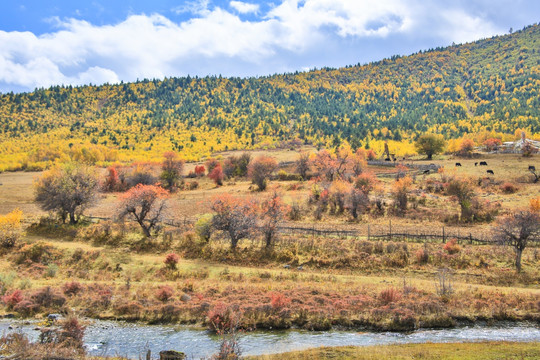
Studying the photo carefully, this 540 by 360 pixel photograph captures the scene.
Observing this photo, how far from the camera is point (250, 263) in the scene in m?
41.1

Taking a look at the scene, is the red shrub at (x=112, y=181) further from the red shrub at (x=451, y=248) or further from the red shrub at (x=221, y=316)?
the red shrub at (x=451, y=248)

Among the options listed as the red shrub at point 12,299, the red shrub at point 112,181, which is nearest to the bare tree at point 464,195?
the red shrub at point 12,299

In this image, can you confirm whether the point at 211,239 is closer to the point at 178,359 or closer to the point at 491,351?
the point at 178,359

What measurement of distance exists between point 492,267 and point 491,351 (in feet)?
56.4

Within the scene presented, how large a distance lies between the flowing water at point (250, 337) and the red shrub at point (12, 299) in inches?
93.9

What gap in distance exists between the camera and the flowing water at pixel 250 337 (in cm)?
2388

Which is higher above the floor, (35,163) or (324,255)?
(35,163)

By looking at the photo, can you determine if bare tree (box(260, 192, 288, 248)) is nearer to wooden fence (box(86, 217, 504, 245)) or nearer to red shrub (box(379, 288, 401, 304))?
wooden fence (box(86, 217, 504, 245))

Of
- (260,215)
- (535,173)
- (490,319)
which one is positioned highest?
(535,173)

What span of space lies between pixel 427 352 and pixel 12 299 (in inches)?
1260

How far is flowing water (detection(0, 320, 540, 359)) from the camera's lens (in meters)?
23.9

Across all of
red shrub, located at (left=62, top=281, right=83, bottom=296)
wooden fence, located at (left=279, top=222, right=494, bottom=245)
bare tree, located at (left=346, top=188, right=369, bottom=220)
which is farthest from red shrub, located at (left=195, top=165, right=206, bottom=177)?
red shrub, located at (left=62, top=281, right=83, bottom=296)

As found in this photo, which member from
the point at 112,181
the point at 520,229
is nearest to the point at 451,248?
the point at 520,229

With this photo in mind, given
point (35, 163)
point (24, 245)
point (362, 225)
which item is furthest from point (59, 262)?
point (35, 163)
